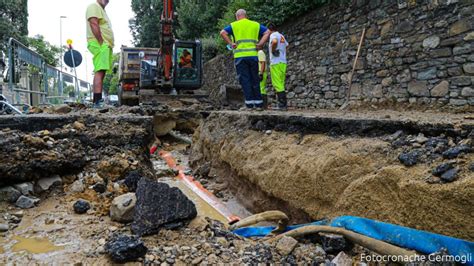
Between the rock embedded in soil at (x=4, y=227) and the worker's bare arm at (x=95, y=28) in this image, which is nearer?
the rock embedded in soil at (x=4, y=227)

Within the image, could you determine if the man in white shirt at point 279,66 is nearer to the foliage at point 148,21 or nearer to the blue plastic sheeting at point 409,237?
the blue plastic sheeting at point 409,237

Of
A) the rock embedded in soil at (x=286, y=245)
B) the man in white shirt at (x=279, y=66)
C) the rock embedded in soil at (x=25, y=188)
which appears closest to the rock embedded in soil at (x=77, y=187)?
the rock embedded in soil at (x=25, y=188)

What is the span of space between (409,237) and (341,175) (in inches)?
31.0

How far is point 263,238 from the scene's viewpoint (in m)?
2.27

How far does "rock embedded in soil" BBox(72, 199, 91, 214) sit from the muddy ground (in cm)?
3

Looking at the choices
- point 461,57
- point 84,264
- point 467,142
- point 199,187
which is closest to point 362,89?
point 461,57

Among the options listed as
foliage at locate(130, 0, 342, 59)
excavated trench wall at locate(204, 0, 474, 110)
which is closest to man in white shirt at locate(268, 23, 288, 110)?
excavated trench wall at locate(204, 0, 474, 110)

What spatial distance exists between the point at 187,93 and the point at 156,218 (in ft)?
26.3

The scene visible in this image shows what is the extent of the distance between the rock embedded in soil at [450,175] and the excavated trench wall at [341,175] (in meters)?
0.03

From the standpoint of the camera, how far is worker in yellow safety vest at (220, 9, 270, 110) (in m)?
5.61

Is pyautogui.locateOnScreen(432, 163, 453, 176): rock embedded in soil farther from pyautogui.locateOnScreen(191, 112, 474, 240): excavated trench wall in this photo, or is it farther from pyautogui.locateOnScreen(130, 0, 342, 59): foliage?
pyautogui.locateOnScreen(130, 0, 342, 59): foliage

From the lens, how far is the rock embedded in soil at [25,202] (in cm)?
234

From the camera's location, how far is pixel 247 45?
5.64 metres

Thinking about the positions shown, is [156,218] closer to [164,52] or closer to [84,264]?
[84,264]
